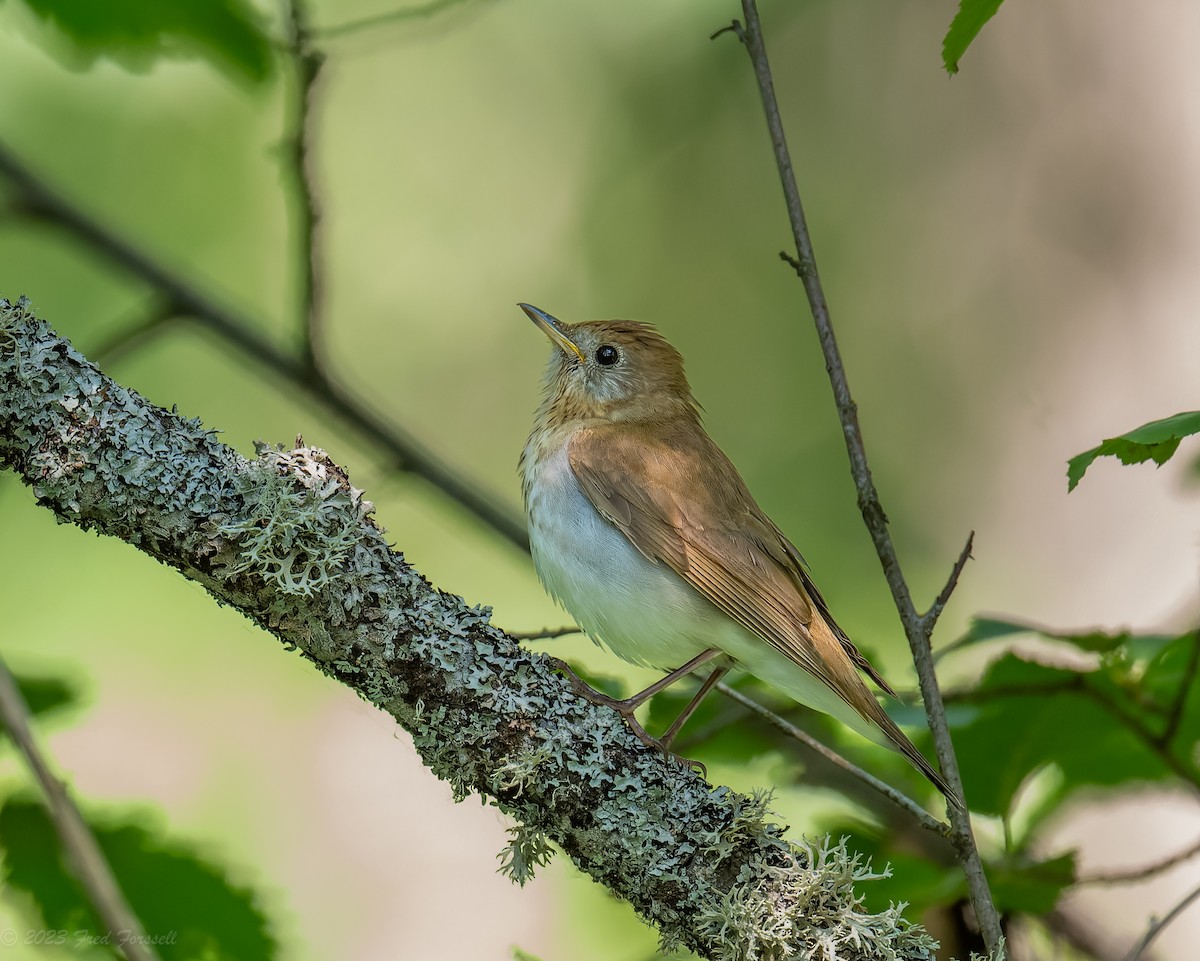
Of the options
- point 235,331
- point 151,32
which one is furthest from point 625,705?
point 151,32

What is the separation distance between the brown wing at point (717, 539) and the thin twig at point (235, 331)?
38 centimetres

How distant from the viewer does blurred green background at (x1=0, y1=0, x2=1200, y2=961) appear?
570 cm

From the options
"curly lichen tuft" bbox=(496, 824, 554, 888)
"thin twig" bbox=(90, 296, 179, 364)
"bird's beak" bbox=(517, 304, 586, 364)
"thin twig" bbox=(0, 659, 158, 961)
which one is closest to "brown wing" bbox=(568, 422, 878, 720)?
"bird's beak" bbox=(517, 304, 586, 364)

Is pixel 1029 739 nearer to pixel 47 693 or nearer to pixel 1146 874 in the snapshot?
pixel 1146 874

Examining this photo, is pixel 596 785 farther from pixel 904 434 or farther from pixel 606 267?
pixel 606 267

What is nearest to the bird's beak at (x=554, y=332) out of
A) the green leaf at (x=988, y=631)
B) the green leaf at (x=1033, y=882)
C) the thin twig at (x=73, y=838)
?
the green leaf at (x=988, y=631)

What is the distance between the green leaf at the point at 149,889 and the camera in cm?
274

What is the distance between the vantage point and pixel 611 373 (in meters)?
4.33

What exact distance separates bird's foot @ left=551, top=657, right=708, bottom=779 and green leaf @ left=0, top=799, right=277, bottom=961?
1.00 m

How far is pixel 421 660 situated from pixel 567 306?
6.65 m

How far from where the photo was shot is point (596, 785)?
87.9 inches

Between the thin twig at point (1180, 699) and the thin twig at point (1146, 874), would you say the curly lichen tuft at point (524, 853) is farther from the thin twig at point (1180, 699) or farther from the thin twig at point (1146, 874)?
the thin twig at point (1180, 699)

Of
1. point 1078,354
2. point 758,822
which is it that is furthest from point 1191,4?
point 758,822

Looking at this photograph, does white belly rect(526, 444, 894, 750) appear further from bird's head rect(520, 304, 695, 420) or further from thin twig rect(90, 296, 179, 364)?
thin twig rect(90, 296, 179, 364)
